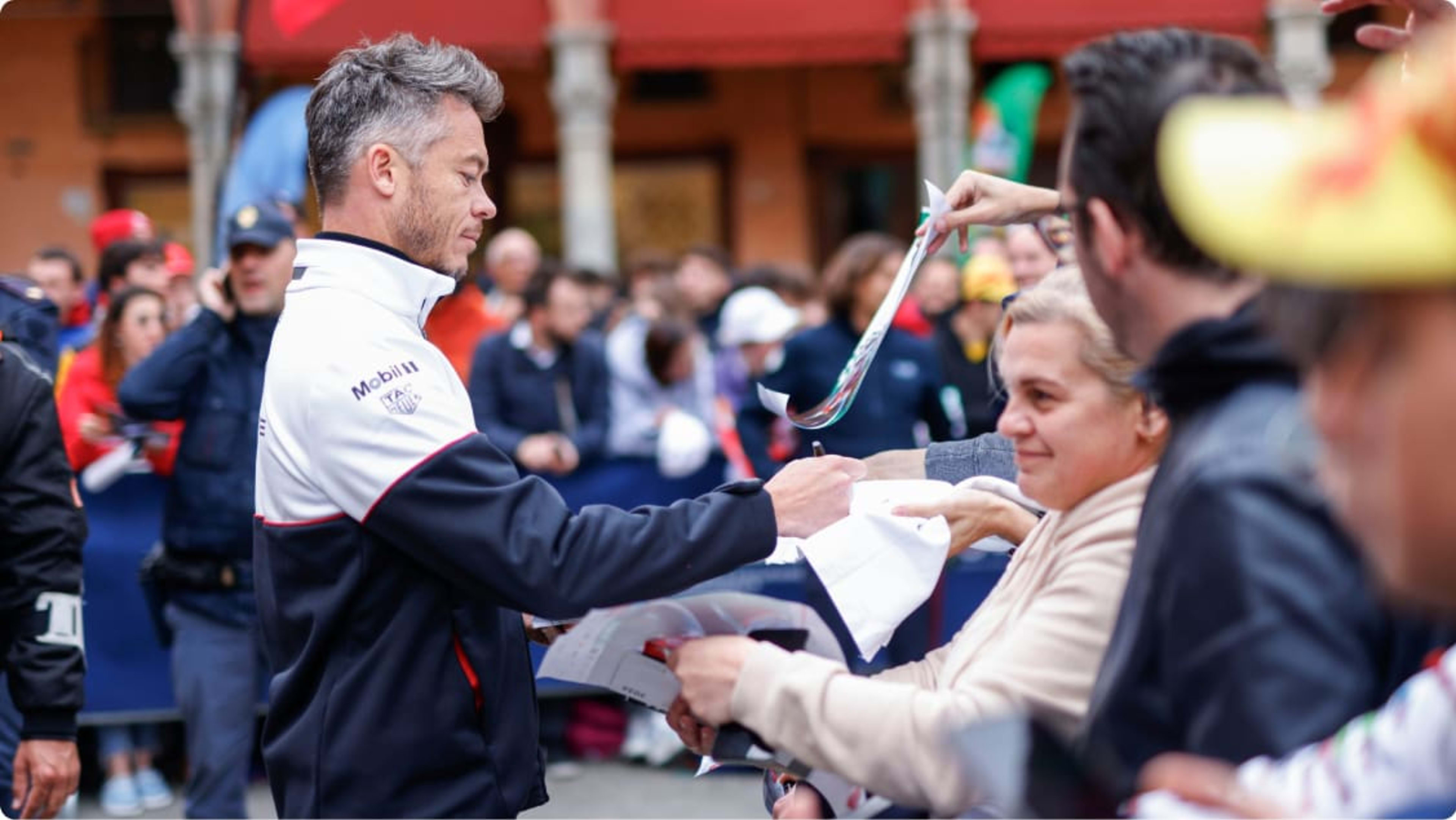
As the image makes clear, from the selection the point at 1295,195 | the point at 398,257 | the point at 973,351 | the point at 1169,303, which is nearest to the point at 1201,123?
the point at 1295,195

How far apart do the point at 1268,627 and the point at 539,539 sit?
3.99 ft

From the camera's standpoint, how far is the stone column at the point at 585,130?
50.1 feet

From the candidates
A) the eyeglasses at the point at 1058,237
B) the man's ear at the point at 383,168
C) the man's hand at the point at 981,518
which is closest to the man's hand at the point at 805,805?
the man's hand at the point at 981,518

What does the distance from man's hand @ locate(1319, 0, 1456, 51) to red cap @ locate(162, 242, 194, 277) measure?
5407mm

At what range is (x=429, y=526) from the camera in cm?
235

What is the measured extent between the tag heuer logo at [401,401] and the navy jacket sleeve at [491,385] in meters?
4.83

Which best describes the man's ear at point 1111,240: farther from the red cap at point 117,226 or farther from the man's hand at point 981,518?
the red cap at point 117,226

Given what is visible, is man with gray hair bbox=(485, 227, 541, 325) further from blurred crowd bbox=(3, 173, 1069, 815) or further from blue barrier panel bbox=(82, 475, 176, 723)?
blue barrier panel bbox=(82, 475, 176, 723)

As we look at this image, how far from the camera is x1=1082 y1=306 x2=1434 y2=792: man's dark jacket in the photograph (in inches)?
54.6

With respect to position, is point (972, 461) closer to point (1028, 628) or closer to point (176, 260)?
point (1028, 628)

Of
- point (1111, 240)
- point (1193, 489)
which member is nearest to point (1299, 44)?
point (1111, 240)

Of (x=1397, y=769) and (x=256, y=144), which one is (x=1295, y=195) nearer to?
(x=1397, y=769)

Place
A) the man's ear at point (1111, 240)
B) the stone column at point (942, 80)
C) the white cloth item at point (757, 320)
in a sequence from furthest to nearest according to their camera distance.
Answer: the stone column at point (942, 80) < the white cloth item at point (757, 320) < the man's ear at point (1111, 240)

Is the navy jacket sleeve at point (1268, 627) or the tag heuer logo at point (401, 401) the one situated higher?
the tag heuer logo at point (401, 401)
